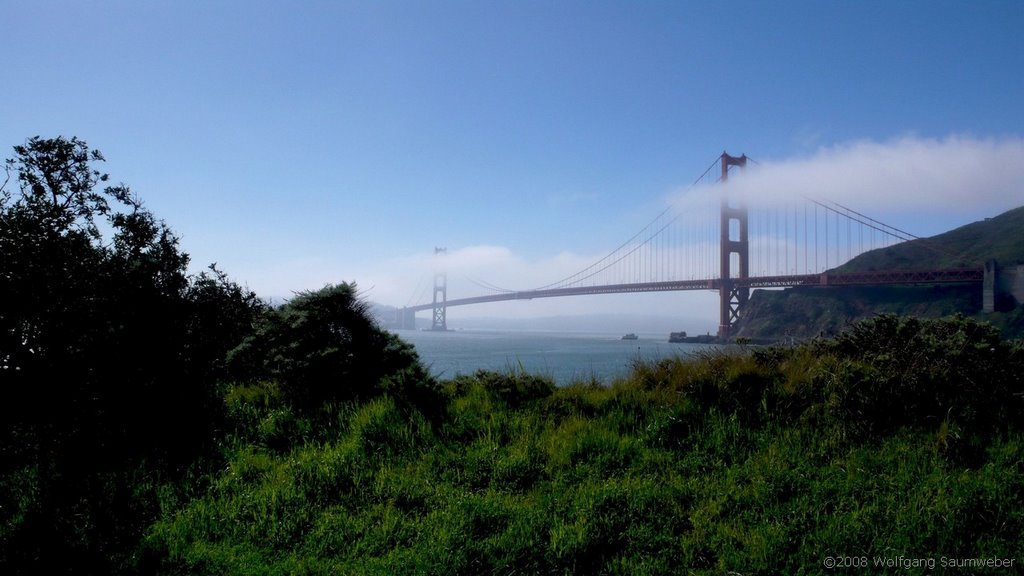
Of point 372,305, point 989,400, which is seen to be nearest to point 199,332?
point 372,305

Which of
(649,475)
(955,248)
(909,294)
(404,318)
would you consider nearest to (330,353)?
(649,475)

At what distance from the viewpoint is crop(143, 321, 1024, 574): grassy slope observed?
341 cm

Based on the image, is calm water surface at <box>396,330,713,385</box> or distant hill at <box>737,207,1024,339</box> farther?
distant hill at <box>737,207,1024,339</box>

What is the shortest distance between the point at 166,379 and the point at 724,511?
5908 mm

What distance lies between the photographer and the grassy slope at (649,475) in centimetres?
341

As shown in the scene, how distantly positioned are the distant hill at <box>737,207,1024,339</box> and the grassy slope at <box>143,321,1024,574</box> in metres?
12.7

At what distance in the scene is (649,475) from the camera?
425 cm

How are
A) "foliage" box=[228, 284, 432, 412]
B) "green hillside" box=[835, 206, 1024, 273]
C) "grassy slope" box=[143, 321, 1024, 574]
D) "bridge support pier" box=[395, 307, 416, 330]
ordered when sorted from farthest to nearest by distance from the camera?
1. "bridge support pier" box=[395, 307, 416, 330]
2. "green hillside" box=[835, 206, 1024, 273]
3. "foliage" box=[228, 284, 432, 412]
4. "grassy slope" box=[143, 321, 1024, 574]

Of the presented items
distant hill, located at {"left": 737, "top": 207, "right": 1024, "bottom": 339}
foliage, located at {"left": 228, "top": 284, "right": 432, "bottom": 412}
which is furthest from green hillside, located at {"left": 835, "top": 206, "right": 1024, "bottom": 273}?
foliage, located at {"left": 228, "top": 284, "right": 432, "bottom": 412}

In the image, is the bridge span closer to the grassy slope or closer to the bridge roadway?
the bridge roadway

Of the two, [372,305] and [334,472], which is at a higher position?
[372,305]

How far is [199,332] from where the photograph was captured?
8820 millimetres

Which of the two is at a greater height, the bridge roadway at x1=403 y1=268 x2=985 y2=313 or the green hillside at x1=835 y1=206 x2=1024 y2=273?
the green hillside at x1=835 y1=206 x2=1024 y2=273

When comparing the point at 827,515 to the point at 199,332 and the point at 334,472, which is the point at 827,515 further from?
the point at 199,332
